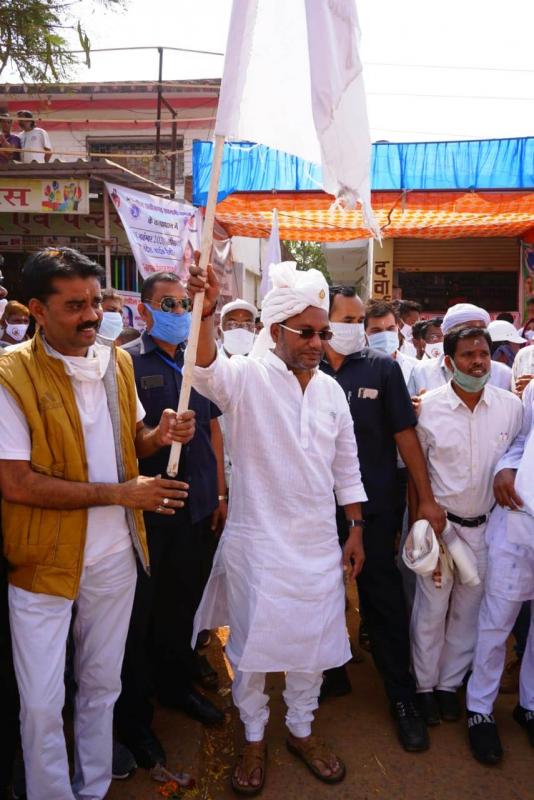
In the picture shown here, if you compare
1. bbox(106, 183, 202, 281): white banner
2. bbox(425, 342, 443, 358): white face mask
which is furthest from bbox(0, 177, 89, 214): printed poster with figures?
bbox(425, 342, 443, 358): white face mask

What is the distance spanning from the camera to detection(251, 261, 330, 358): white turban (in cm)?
267

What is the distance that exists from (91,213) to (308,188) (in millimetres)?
3319

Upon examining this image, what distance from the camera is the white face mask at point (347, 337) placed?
3.45 meters

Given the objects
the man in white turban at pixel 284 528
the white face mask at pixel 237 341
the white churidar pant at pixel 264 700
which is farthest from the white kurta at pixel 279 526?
the white face mask at pixel 237 341

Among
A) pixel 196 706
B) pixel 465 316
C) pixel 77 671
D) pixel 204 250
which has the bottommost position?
pixel 196 706

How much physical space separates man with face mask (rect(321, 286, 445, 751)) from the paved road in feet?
0.63

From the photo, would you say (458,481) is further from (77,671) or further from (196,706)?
(77,671)

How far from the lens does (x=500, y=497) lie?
9.78 feet

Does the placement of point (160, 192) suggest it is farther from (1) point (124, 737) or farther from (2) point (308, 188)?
(1) point (124, 737)

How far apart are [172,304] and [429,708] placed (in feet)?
8.01

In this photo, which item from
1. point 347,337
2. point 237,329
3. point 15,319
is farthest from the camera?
point 15,319

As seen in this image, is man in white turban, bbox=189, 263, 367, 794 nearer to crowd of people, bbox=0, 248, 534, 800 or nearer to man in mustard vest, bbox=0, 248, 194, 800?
crowd of people, bbox=0, 248, 534, 800

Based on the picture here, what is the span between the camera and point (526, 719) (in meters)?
3.08

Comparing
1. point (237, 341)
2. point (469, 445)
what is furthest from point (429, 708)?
point (237, 341)
